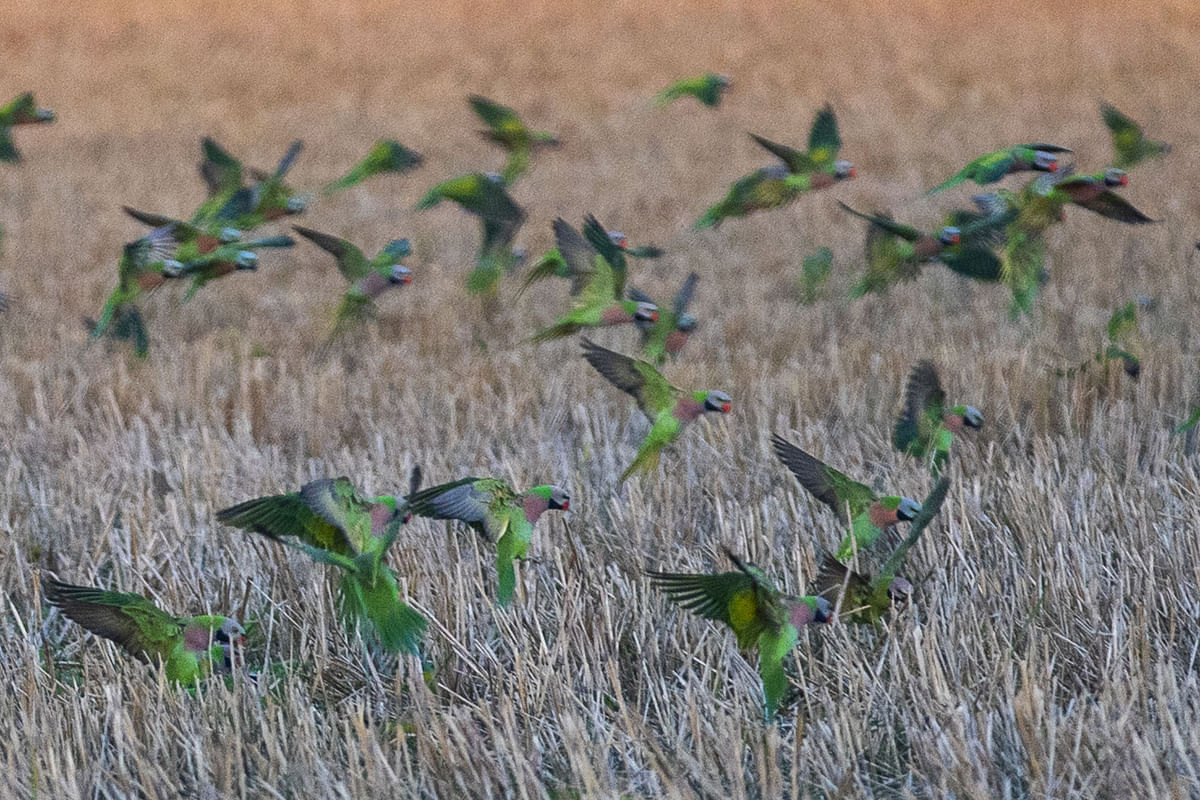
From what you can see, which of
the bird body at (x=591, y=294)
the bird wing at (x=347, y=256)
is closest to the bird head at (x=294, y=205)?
the bird wing at (x=347, y=256)

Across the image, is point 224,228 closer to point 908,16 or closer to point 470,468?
point 470,468

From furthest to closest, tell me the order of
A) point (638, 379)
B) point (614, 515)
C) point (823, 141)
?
point (823, 141) → point (614, 515) → point (638, 379)

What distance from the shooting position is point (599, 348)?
2.51 metres

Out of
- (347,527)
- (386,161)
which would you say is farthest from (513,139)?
(347,527)

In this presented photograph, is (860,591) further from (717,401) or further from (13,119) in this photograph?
(13,119)

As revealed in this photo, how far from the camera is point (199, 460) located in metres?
3.41

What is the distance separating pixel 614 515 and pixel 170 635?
3.35 feet

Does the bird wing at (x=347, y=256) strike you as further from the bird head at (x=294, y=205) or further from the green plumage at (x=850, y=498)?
the green plumage at (x=850, y=498)

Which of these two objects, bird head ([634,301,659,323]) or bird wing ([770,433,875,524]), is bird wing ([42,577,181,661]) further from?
bird head ([634,301,659,323])

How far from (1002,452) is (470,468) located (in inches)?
49.8

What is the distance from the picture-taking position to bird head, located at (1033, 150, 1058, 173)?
313 centimetres

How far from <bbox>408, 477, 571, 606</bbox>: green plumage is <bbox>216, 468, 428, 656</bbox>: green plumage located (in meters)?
0.06

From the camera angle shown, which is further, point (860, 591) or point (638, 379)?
point (638, 379)

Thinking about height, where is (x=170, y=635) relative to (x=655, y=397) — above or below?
below
